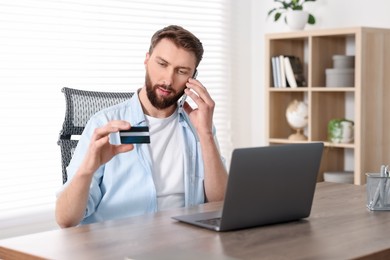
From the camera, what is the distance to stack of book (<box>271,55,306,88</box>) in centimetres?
455

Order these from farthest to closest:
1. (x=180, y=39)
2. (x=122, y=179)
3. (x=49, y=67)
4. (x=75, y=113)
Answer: (x=49, y=67) → (x=75, y=113) → (x=180, y=39) → (x=122, y=179)

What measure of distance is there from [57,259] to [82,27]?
2.68 meters

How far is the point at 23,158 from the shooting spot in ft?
12.8

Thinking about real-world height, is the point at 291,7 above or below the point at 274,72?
above

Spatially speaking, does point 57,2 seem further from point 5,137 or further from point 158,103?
point 158,103

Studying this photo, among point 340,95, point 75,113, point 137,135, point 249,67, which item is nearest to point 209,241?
point 137,135

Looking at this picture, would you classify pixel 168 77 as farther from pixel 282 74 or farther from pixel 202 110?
pixel 282 74

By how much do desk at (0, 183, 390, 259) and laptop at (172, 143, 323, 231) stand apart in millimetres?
29

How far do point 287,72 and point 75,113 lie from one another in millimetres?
2141

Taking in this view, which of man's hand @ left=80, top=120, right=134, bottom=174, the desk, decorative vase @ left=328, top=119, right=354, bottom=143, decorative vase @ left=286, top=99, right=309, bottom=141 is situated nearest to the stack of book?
decorative vase @ left=286, top=99, right=309, bottom=141

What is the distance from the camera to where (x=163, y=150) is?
103 inches

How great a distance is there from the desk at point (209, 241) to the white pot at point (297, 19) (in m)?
2.55

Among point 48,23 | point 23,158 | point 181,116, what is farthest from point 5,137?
point 181,116

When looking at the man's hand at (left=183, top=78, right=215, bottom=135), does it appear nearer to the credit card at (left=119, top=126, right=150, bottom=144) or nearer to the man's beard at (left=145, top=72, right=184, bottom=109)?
the man's beard at (left=145, top=72, right=184, bottom=109)
